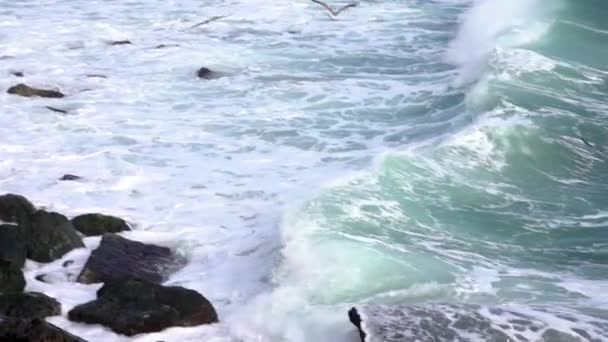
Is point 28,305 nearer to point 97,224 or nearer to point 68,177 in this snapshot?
point 97,224

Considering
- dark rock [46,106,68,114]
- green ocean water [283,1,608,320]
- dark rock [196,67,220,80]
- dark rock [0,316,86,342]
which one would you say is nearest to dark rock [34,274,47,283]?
green ocean water [283,1,608,320]

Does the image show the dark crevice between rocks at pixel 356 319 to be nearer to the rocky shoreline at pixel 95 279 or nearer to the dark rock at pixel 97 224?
the rocky shoreline at pixel 95 279

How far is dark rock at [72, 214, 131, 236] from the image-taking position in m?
8.09

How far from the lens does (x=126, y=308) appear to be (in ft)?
20.7

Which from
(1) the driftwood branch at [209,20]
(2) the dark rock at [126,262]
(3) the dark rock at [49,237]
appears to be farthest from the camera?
(1) the driftwood branch at [209,20]

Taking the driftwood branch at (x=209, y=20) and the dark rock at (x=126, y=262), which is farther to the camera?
the driftwood branch at (x=209, y=20)

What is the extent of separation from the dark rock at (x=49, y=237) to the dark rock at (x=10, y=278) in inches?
25.0

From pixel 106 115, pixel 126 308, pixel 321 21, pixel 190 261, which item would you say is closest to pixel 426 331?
pixel 126 308

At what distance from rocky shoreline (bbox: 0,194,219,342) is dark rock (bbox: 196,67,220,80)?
6.41 m

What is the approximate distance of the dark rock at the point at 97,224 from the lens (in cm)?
809

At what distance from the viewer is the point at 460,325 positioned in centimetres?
584

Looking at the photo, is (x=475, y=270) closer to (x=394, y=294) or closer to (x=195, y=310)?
(x=394, y=294)

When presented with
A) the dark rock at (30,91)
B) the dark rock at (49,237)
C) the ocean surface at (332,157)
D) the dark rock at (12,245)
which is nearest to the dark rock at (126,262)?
the ocean surface at (332,157)

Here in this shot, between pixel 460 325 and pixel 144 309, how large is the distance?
79.8 inches
